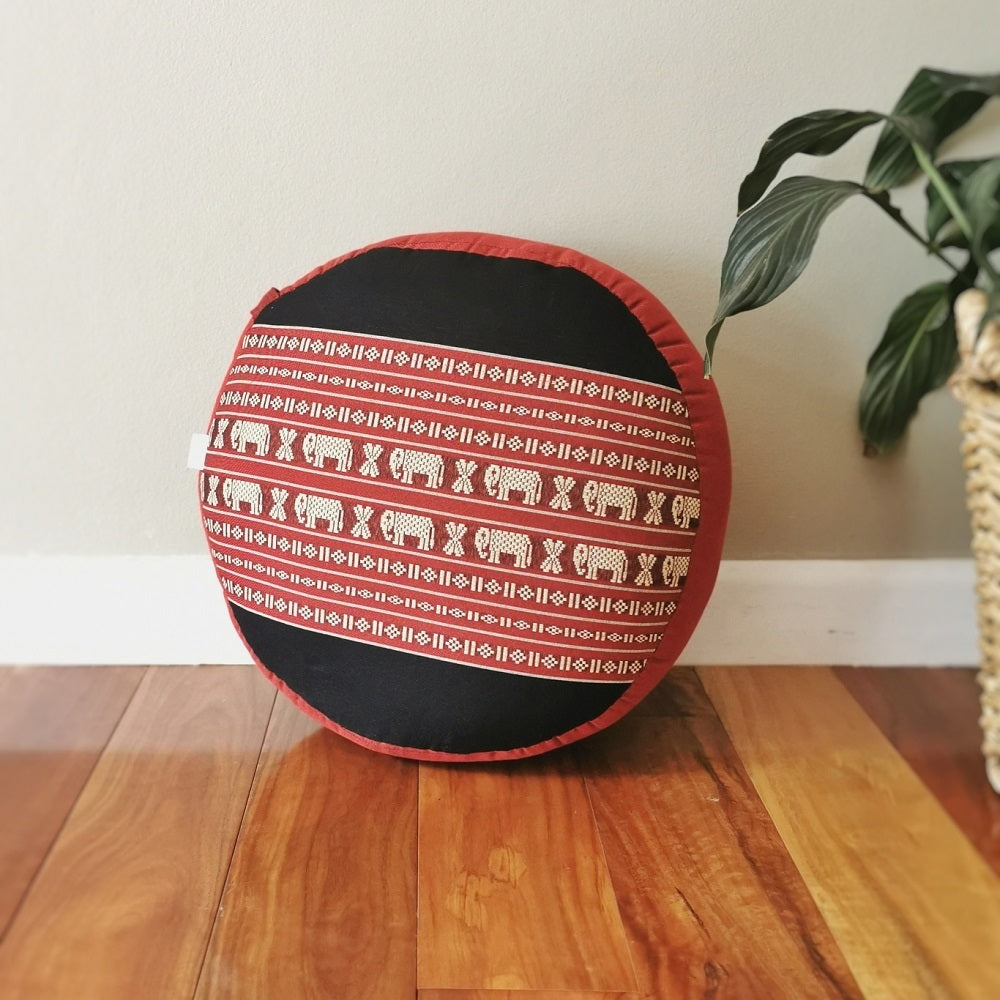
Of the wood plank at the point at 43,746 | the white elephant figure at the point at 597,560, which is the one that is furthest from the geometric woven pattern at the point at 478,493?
the wood plank at the point at 43,746

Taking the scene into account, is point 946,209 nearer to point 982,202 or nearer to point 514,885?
point 982,202

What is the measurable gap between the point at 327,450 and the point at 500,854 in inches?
14.7

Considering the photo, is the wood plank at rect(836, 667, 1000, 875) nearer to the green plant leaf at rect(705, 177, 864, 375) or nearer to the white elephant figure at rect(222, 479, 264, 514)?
the green plant leaf at rect(705, 177, 864, 375)

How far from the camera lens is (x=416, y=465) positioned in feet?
3.08

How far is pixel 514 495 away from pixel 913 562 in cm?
55

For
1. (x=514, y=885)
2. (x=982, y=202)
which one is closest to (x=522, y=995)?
(x=514, y=885)

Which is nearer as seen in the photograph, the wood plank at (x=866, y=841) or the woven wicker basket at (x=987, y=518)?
the wood plank at (x=866, y=841)

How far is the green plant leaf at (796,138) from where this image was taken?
858mm

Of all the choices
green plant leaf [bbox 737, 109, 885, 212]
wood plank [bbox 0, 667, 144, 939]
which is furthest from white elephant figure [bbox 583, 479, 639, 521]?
wood plank [bbox 0, 667, 144, 939]

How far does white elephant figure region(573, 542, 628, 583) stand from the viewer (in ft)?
3.01

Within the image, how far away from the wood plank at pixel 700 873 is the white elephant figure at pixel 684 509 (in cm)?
25

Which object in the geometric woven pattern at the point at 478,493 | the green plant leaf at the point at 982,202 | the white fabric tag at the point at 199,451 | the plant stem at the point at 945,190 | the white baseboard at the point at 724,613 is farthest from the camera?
the white baseboard at the point at 724,613

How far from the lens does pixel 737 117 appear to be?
109 centimetres

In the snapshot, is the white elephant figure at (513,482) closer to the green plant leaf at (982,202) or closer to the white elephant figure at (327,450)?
the white elephant figure at (327,450)
